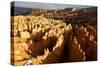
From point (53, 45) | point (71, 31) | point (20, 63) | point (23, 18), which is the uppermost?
point (23, 18)

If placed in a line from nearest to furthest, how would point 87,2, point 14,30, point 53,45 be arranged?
point 14,30 < point 53,45 < point 87,2

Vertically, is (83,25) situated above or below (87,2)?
below

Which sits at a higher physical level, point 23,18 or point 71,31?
point 23,18

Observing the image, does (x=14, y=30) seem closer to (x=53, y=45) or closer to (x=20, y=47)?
(x=20, y=47)

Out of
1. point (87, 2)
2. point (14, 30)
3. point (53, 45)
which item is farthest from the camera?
point (87, 2)

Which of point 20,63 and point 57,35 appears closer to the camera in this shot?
point 20,63

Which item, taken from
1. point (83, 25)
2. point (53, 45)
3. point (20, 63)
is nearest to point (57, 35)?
point (53, 45)

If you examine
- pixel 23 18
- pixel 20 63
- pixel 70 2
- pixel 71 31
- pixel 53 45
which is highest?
pixel 70 2

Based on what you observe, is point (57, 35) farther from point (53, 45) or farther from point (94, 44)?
point (94, 44)
